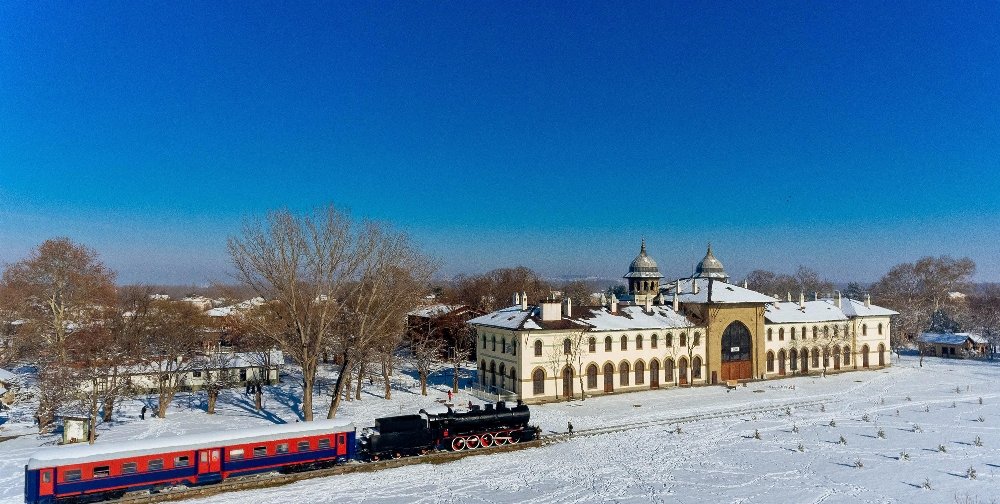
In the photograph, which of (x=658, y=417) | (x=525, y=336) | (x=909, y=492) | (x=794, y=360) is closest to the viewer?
(x=909, y=492)

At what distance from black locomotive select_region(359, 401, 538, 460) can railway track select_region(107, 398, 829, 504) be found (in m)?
0.50

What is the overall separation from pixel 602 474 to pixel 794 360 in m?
35.7

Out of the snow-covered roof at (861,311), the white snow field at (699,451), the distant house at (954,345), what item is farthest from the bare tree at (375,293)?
the distant house at (954,345)

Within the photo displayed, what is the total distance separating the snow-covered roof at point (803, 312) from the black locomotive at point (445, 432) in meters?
31.9

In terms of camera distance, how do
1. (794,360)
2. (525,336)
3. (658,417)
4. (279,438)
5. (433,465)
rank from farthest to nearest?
(794,360)
(525,336)
(658,417)
(433,465)
(279,438)

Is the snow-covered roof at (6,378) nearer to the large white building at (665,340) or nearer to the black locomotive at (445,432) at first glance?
the black locomotive at (445,432)

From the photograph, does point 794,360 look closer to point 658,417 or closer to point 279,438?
point 658,417

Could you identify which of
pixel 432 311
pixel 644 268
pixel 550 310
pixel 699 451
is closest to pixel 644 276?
pixel 644 268

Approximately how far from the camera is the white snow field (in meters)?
22.7

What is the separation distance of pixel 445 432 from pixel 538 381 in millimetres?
15221

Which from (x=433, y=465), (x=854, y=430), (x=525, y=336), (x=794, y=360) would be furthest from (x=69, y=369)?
(x=794, y=360)

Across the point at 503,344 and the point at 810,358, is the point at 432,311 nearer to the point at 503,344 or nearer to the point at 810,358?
the point at 503,344

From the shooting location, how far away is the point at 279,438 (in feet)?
78.9

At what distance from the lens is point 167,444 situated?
72.3 ft
